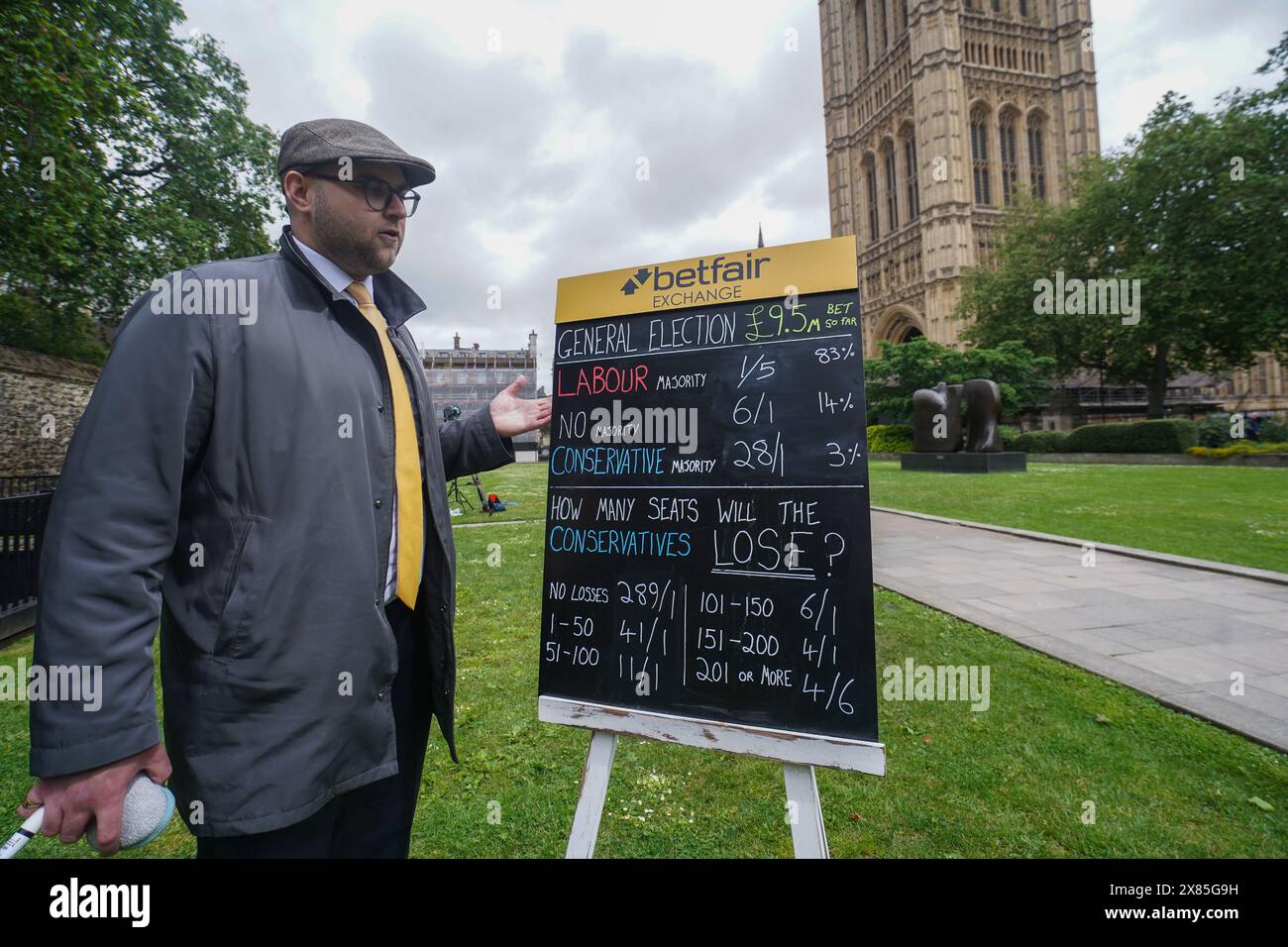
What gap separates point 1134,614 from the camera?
Answer: 5797 millimetres

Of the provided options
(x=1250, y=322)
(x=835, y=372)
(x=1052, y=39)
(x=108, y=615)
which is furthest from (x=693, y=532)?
(x=1052, y=39)

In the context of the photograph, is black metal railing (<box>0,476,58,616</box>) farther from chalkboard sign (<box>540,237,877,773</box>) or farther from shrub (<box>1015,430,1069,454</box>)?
shrub (<box>1015,430,1069,454</box>)

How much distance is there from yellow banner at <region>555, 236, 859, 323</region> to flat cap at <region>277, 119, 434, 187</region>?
112 centimetres

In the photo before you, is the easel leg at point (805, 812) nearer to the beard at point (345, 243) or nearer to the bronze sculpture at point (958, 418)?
the beard at point (345, 243)

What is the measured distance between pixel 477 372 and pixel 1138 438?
62.2 meters

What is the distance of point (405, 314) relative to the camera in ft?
7.54

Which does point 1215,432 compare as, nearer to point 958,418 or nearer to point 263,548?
point 958,418

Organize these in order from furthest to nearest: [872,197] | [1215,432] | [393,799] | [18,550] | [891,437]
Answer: [872,197], [891,437], [1215,432], [18,550], [393,799]

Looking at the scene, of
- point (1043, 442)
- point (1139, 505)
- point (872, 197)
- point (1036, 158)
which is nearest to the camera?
point (1139, 505)

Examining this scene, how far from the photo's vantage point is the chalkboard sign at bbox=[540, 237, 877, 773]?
244 centimetres

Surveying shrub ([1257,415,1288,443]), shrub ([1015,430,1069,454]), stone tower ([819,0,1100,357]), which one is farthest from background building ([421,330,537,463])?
shrub ([1257,415,1288,443])

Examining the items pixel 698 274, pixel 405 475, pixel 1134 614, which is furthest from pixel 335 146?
pixel 1134 614

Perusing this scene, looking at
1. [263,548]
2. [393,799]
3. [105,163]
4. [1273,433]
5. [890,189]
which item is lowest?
[393,799]

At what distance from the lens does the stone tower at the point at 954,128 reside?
56.3m
